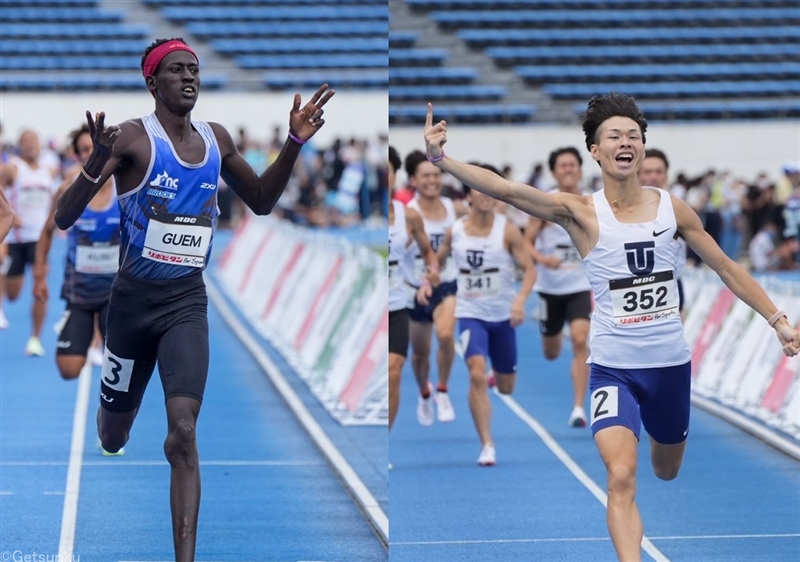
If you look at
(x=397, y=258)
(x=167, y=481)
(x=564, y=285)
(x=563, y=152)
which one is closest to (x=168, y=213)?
(x=167, y=481)

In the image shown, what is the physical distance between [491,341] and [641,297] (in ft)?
14.6

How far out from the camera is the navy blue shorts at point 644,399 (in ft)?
18.5

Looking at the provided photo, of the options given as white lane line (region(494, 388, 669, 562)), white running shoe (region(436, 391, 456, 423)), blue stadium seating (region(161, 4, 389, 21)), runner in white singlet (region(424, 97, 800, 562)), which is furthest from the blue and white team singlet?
blue stadium seating (region(161, 4, 389, 21))

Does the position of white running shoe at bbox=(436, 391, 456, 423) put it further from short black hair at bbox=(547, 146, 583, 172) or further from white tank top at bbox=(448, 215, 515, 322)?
short black hair at bbox=(547, 146, 583, 172)

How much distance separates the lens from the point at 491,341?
10.1m

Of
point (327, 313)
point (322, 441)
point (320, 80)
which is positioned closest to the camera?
point (322, 441)

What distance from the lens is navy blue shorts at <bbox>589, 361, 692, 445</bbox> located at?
564cm

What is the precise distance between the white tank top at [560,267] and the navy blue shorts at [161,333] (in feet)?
18.9

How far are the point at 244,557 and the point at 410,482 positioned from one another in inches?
96.3

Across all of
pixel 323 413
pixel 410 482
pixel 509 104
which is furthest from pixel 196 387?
pixel 509 104

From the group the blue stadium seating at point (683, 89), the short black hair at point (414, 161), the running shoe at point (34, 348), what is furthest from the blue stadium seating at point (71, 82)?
the short black hair at point (414, 161)

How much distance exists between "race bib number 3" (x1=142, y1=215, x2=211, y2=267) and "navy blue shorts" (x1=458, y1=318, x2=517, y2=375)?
4214mm

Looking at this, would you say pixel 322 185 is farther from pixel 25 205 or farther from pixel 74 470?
pixel 74 470

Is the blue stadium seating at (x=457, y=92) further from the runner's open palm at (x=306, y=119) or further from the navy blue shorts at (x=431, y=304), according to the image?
the runner's open palm at (x=306, y=119)
